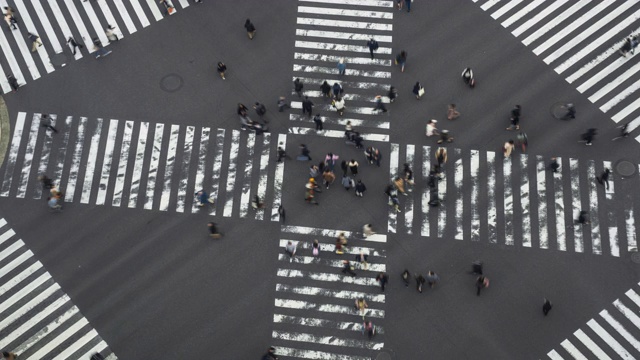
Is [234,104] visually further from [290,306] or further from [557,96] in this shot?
[557,96]

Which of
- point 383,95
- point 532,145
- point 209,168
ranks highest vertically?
point 383,95

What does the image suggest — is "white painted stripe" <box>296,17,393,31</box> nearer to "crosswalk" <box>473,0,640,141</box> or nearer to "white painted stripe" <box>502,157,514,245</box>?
"crosswalk" <box>473,0,640,141</box>

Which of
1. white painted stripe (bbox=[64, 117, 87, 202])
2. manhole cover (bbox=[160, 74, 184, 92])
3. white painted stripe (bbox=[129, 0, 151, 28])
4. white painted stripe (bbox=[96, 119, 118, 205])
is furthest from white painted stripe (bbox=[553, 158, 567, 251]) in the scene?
white painted stripe (bbox=[64, 117, 87, 202])

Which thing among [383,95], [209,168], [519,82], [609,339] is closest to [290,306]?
[209,168]

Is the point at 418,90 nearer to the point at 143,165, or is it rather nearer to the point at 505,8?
the point at 505,8

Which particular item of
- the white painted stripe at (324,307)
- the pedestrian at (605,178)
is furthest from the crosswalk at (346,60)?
the pedestrian at (605,178)

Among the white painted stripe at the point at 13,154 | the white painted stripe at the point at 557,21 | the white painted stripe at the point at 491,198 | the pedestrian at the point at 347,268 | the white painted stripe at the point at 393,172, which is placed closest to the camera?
the pedestrian at the point at 347,268

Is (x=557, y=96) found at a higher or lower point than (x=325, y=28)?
lower

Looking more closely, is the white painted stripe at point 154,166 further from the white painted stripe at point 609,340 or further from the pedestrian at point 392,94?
the white painted stripe at point 609,340
